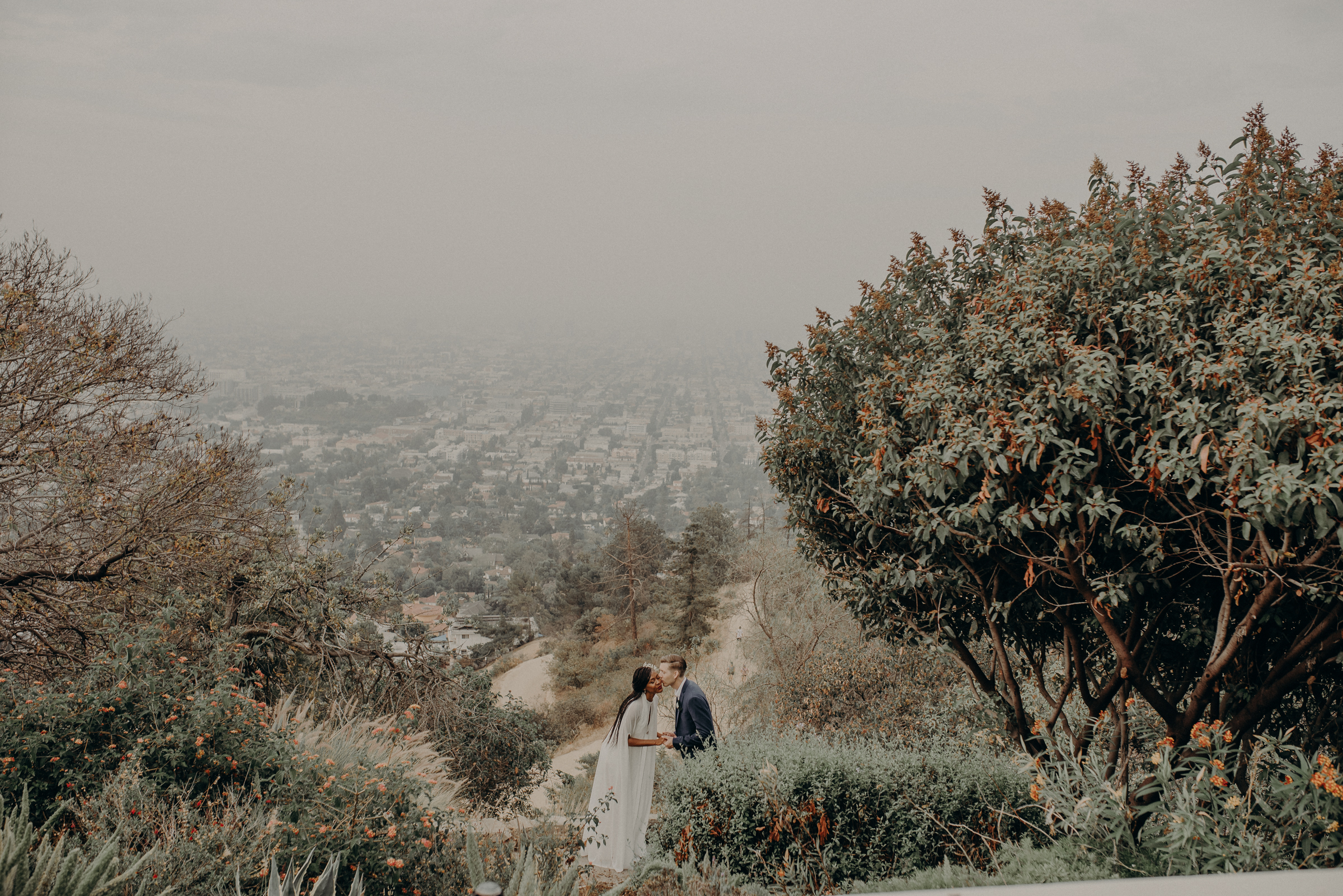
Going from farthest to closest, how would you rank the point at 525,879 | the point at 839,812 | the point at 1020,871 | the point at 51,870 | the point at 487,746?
1. the point at 487,746
2. the point at 839,812
3. the point at 1020,871
4. the point at 525,879
5. the point at 51,870

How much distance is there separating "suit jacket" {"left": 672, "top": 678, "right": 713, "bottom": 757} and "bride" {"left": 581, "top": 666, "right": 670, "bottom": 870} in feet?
0.37

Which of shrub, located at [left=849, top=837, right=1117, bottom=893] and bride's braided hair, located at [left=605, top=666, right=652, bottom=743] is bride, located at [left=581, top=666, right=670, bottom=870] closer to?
bride's braided hair, located at [left=605, top=666, right=652, bottom=743]

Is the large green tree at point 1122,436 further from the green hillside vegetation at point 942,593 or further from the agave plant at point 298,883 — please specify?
the agave plant at point 298,883

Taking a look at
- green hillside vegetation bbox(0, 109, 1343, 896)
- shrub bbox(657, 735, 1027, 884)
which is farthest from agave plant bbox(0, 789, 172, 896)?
shrub bbox(657, 735, 1027, 884)

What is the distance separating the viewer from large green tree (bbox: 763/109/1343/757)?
213 centimetres

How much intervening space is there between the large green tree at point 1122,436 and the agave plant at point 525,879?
1813mm

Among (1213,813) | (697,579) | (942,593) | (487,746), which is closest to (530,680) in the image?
(697,579)

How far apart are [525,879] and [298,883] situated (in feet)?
2.26

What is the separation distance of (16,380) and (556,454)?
27.0ft

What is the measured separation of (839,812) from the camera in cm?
307

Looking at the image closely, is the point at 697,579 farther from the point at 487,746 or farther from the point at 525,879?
the point at 525,879

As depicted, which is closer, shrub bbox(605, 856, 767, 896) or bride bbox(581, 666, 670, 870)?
shrub bbox(605, 856, 767, 896)

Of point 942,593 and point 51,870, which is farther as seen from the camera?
point 942,593

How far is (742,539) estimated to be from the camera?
1600 centimetres
